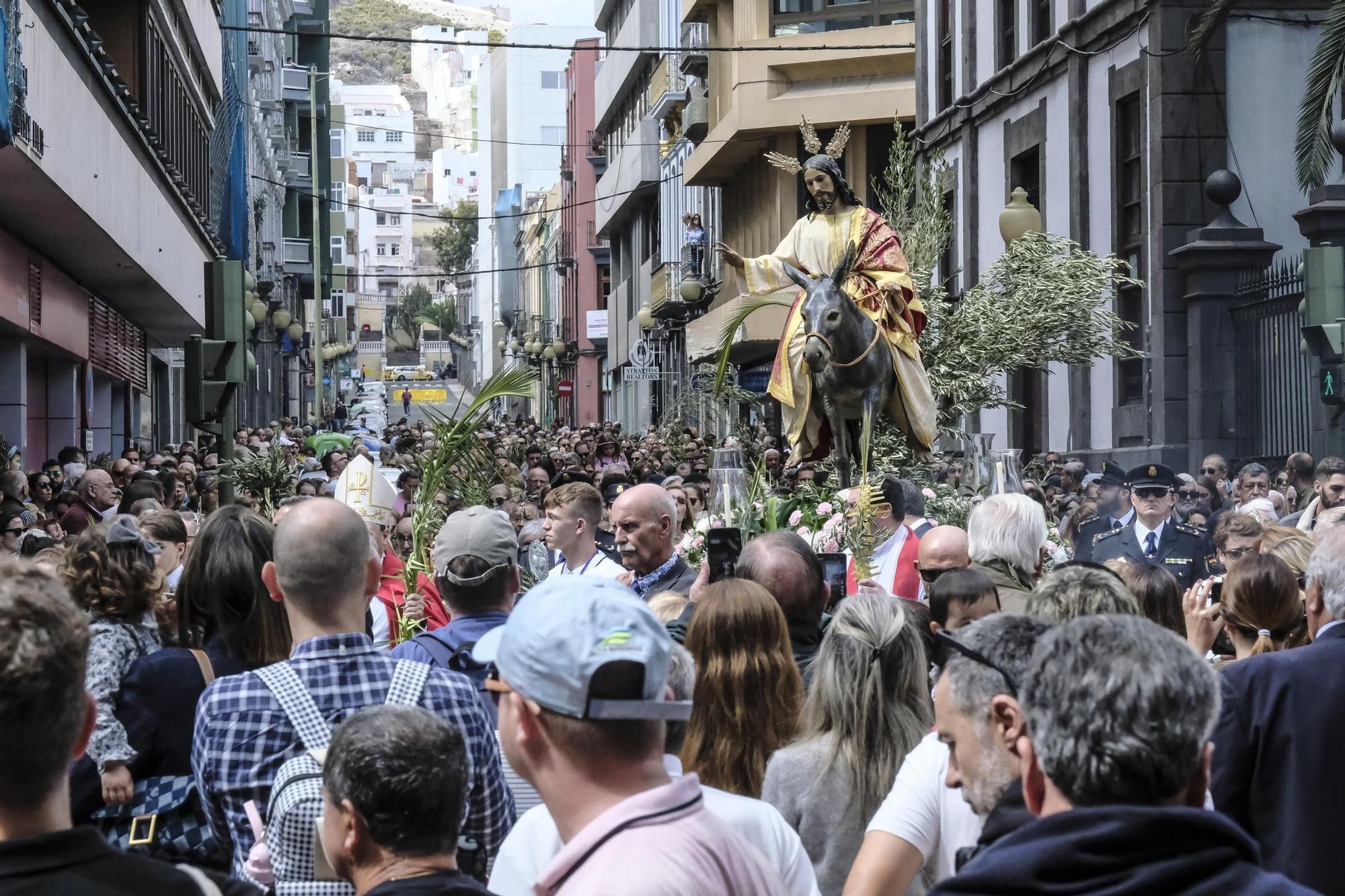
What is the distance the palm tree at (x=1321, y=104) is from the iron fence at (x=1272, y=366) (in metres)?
1.39

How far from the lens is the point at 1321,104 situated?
56.5ft

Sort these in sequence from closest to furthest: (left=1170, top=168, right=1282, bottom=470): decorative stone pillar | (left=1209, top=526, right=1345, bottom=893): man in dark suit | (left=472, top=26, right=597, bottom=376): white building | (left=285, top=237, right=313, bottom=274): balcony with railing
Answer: (left=1209, top=526, right=1345, bottom=893): man in dark suit
(left=1170, top=168, right=1282, bottom=470): decorative stone pillar
(left=285, top=237, right=313, bottom=274): balcony with railing
(left=472, top=26, right=597, bottom=376): white building

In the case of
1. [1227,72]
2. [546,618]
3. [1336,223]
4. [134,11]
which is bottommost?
[546,618]

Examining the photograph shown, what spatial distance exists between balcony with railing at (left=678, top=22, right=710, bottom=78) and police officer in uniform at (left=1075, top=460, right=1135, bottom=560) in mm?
27953

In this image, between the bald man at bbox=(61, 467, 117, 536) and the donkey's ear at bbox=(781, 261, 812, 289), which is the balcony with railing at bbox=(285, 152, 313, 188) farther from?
the donkey's ear at bbox=(781, 261, 812, 289)

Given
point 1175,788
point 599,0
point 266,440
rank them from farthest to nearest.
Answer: point 599,0 < point 266,440 < point 1175,788

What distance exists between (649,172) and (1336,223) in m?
39.8

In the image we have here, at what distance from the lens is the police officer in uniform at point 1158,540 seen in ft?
35.5

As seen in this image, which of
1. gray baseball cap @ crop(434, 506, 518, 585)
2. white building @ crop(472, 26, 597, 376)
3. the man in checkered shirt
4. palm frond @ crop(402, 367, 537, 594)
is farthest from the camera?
white building @ crop(472, 26, 597, 376)

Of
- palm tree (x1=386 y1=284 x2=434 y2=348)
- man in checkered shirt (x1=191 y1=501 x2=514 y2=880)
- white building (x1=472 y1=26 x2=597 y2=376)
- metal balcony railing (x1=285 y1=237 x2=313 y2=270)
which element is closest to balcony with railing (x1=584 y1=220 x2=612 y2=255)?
metal balcony railing (x1=285 y1=237 x2=313 y2=270)

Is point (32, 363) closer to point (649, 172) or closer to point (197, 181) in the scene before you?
point (197, 181)

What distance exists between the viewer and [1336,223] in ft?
55.1

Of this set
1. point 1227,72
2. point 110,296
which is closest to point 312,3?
point 110,296

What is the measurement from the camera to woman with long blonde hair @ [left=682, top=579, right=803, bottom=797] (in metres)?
4.75
